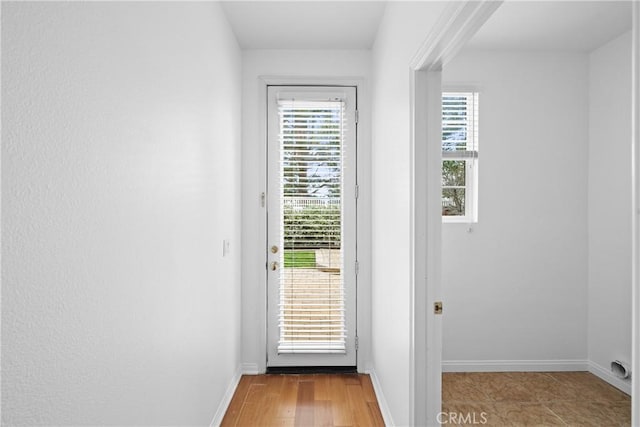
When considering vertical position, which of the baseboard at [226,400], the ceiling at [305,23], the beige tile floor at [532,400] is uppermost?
the ceiling at [305,23]

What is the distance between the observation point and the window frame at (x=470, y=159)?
10.5 feet

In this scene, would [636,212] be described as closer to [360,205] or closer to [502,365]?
[360,205]

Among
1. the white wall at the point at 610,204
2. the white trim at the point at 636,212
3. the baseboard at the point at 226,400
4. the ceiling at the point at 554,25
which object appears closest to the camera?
the white trim at the point at 636,212

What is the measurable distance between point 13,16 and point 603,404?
360cm

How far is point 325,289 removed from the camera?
10.6 feet

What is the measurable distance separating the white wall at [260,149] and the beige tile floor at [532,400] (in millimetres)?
983

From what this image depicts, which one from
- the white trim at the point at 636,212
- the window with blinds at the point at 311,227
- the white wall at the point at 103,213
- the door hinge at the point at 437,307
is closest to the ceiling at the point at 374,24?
the window with blinds at the point at 311,227

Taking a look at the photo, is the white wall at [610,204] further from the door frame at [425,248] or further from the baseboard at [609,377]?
the door frame at [425,248]

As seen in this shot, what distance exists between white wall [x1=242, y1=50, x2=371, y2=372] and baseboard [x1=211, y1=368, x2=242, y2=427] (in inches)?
7.8

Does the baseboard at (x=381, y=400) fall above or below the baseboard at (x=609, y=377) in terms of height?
below

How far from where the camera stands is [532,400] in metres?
2.77

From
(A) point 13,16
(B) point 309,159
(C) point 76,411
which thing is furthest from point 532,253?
(A) point 13,16

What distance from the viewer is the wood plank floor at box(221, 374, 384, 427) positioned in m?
2.46

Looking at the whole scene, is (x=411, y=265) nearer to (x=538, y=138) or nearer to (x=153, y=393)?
(x=153, y=393)
